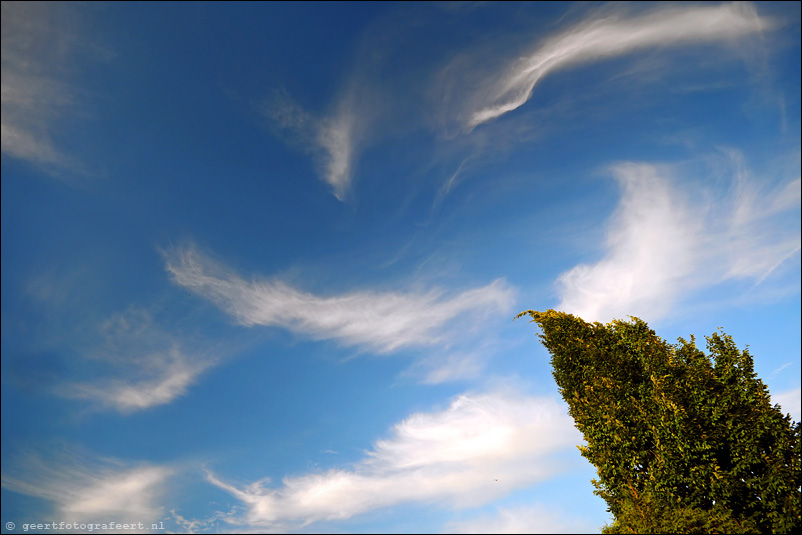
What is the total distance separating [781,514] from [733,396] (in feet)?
19.8

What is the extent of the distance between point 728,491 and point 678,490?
2.36 m

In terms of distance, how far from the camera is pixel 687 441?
2288 centimetres

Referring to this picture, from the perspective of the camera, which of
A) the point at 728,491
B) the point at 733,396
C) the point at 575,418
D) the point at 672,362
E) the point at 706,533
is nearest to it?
the point at 706,533

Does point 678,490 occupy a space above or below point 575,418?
below

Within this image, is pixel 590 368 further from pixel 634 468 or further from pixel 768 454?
pixel 768 454

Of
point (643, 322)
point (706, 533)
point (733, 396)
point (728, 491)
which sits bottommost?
point (706, 533)

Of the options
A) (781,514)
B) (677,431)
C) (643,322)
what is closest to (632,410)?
(677,431)

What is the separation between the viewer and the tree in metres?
22.0

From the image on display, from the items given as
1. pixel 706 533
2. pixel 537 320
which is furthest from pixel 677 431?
pixel 537 320

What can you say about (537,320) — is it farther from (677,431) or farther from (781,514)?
(781,514)

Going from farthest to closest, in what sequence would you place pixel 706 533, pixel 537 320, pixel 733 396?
pixel 537 320
pixel 733 396
pixel 706 533

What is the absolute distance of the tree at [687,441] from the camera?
22047mm

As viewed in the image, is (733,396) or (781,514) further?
(733,396)

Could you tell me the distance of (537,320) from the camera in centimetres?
3219
